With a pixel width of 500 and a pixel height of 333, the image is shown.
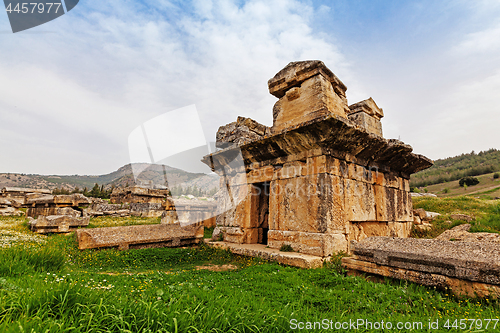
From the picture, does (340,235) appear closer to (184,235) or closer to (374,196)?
(374,196)

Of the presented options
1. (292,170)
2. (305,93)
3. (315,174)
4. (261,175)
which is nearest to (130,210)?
(261,175)

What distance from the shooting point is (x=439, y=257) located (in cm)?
336

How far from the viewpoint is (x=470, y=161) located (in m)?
45.0

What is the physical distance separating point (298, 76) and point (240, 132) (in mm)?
2274

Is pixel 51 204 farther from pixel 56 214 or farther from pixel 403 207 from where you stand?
pixel 403 207

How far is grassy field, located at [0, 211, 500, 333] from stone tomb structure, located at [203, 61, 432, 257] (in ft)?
3.27

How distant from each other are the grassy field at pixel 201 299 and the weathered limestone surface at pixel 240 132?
349 cm

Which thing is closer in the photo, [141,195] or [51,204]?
[51,204]

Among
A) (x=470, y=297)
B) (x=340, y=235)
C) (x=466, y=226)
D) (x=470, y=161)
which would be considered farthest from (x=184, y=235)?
(x=470, y=161)

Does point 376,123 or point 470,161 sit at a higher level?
point 470,161

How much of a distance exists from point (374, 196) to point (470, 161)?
173 feet

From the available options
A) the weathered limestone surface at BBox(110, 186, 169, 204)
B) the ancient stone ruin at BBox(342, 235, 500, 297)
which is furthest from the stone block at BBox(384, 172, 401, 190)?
the weathered limestone surface at BBox(110, 186, 169, 204)

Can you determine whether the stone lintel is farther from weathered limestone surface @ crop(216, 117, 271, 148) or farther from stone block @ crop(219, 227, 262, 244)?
stone block @ crop(219, 227, 262, 244)

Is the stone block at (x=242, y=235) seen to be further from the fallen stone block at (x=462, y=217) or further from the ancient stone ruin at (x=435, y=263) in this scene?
the fallen stone block at (x=462, y=217)
